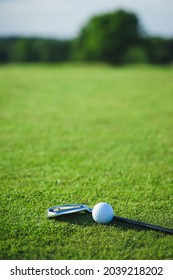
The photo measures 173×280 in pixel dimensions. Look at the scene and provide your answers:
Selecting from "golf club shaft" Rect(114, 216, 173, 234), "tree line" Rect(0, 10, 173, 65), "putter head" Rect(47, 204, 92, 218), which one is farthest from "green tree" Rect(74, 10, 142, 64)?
"golf club shaft" Rect(114, 216, 173, 234)

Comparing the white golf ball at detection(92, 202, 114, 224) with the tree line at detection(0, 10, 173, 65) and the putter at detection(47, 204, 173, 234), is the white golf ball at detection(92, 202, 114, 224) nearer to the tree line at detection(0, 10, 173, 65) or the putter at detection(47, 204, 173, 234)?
the putter at detection(47, 204, 173, 234)

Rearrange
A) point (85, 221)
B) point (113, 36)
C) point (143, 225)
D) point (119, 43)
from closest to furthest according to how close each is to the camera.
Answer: point (143, 225) → point (85, 221) → point (119, 43) → point (113, 36)

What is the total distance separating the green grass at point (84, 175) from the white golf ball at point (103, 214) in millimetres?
61

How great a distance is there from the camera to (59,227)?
309cm

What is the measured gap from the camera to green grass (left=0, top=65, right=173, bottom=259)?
2.86 m

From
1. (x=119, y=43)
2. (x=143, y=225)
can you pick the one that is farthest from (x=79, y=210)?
(x=119, y=43)

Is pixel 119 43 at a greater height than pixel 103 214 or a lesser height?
greater

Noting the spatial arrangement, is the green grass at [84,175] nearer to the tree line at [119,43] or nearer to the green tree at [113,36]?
the tree line at [119,43]

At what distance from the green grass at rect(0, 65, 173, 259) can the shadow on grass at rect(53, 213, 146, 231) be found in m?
0.01

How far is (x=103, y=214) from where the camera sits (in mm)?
3111

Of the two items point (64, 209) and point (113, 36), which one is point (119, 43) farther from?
point (64, 209)

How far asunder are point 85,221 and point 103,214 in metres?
0.23
